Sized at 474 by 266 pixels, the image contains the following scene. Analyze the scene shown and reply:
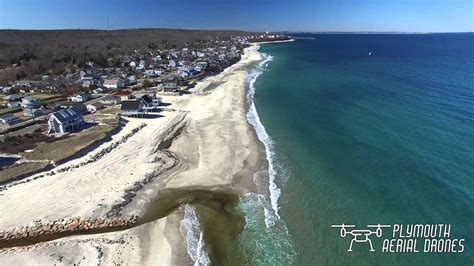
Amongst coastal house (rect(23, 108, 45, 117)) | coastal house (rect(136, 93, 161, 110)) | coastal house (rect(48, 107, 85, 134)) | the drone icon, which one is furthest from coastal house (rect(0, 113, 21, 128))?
the drone icon

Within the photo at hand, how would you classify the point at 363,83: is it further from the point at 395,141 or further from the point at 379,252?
the point at 379,252

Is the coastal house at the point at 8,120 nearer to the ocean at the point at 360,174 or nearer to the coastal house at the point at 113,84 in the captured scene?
the coastal house at the point at 113,84

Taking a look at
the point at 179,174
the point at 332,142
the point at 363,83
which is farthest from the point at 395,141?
the point at 363,83

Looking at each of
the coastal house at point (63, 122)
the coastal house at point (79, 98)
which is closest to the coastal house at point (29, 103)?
the coastal house at point (79, 98)

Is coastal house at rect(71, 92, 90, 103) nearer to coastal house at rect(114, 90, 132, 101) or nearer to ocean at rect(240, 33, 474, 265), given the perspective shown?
coastal house at rect(114, 90, 132, 101)

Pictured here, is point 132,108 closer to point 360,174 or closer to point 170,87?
point 170,87
